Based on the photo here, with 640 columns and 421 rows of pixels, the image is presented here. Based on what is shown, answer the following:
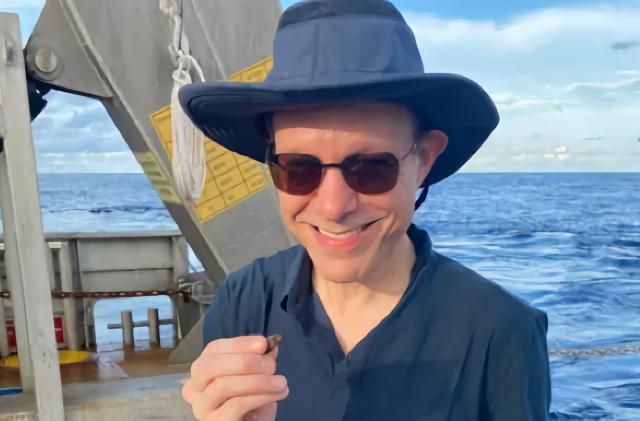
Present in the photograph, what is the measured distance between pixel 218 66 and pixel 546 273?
8944 mm

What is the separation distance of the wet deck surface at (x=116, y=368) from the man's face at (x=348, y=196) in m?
2.11

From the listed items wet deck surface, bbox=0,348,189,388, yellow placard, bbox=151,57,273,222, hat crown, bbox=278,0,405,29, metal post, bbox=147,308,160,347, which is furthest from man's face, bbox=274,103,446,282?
metal post, bbox=147,308,160,347

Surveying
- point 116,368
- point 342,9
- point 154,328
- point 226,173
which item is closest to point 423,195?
point 342,9

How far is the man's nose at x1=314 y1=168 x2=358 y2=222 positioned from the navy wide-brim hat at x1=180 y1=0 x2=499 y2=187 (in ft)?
0.29

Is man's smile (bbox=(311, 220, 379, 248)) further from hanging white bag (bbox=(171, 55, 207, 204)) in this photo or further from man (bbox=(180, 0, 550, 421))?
hanging white bag (bbox=(171, 55, 207, 204))

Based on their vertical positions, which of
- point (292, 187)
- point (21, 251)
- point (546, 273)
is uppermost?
point (292, 187)

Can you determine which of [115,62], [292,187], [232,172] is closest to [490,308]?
[292,187]

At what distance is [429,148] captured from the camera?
868 millimetres

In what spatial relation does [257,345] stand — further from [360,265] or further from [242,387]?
[360,265]

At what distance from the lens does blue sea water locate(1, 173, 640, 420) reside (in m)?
5.46

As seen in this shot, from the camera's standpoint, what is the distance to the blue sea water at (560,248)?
546 cm

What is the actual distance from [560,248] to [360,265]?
12.7 meters

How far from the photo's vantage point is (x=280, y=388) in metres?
0.72

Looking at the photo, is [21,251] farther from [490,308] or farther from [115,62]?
[490,308]
